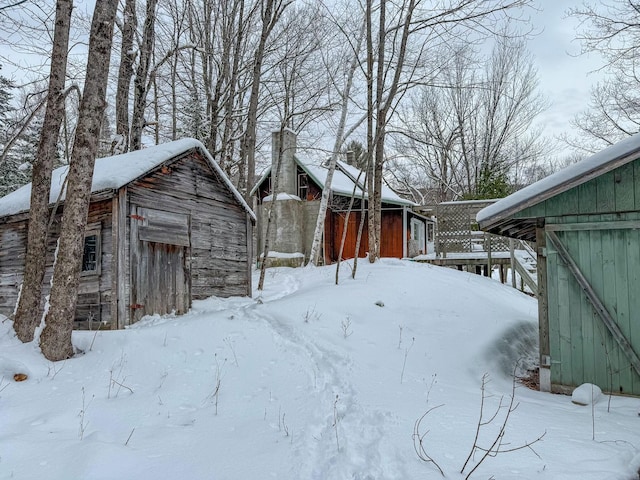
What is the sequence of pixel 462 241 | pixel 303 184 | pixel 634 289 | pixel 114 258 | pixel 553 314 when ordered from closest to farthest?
1. pixel 634 289
2. pixel 553 314
3. pixel 114 258
4. pixel 462 241
5. pixel 303 184

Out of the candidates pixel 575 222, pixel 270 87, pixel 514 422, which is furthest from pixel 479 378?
pixel 270 87

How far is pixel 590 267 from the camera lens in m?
5.99

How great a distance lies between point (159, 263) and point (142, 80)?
8.96 meters

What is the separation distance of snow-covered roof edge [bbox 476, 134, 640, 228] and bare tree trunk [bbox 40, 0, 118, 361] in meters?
5.82

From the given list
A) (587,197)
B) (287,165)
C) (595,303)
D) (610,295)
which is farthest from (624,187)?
(287,165)

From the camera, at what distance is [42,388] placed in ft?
14.8

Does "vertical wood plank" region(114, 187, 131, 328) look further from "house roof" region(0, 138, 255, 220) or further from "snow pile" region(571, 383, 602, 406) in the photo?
"snow pile" region(571, 383, 602, 406)

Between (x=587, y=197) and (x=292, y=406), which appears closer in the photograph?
(x=292, y=406)

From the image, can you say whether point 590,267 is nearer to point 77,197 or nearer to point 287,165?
point 77,197

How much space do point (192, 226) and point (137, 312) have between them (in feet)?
7.94

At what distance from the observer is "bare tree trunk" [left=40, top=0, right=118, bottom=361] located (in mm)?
5344

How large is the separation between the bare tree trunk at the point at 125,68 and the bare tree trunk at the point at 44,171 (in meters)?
7.73

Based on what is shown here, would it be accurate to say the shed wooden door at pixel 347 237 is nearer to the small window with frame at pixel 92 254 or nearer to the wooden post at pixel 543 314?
the small window with frame at pixel 92 254

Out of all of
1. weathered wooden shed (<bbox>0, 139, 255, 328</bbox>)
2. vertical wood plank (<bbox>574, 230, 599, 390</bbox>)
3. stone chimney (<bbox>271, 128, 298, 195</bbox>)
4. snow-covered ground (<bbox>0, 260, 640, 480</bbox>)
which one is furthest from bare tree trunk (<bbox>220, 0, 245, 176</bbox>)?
vertical wood plank (<bbox>574, 230, 599, 390</bbox>)
